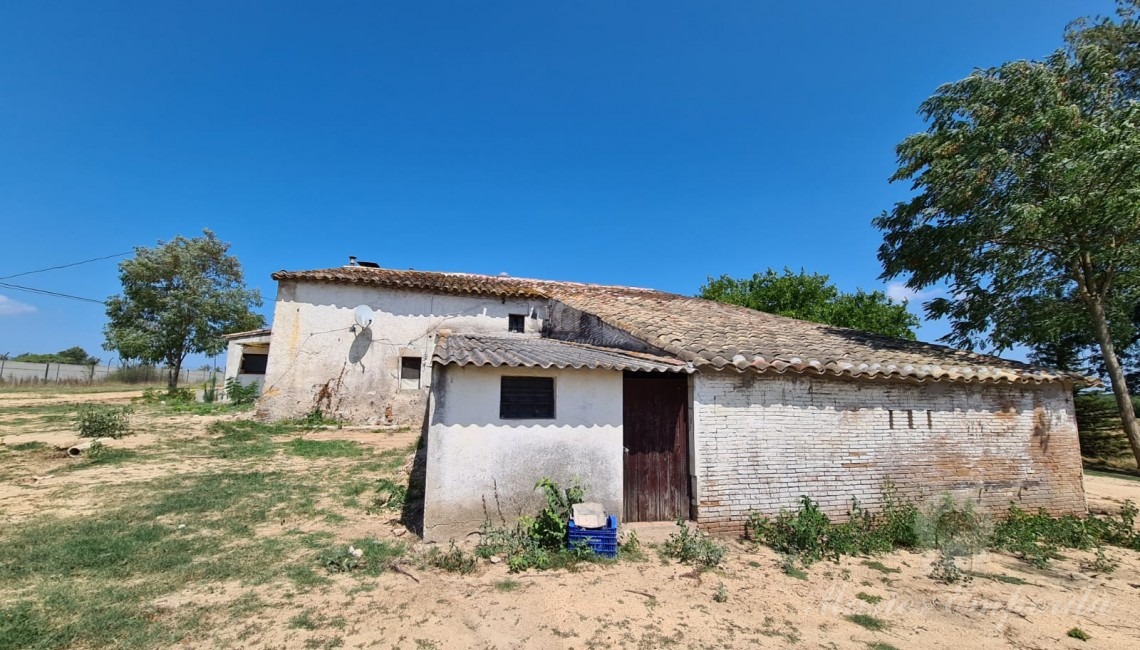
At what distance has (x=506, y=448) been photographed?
5914 millimetres

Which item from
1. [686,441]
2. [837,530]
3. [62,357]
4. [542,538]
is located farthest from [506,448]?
[62,357]

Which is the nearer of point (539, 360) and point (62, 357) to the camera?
point (539, 360)

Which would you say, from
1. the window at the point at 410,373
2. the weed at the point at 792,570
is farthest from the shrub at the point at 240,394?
the weed at the point at 792,570

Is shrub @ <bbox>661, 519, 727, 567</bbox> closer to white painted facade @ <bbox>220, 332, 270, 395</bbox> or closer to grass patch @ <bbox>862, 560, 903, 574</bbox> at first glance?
grass patch @ <bbox>862, 560, 903, 574</bbox>

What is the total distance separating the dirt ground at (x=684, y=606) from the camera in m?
3.87

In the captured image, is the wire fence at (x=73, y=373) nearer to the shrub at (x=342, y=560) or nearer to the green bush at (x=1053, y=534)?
the shrub at (x=342, y=560)

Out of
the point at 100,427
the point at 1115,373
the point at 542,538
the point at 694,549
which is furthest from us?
the point at 100,427

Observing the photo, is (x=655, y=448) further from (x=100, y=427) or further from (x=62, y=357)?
(x=62, y=357)

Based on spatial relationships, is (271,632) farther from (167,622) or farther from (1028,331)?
(1028,331)

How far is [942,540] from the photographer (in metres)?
6.48

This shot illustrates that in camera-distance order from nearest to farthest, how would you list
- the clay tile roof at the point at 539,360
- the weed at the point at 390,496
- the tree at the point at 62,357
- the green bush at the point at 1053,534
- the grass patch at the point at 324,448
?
1. the clay tile roof at the point at 539,360
2. the green bush at the point at 1053,534
3. the weed at the point at 390,496
4. the grass patch at the point at 324,448
5. the tree at the point at 62,357

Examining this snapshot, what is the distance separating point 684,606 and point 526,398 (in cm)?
304

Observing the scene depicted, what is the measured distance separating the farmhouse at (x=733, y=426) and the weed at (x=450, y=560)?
1.12 ft

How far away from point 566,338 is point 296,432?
8122 millimetres
